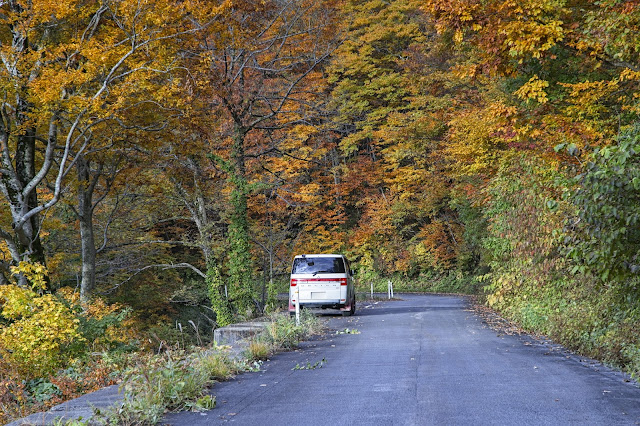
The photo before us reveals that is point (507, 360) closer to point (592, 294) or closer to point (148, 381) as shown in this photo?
point (592, 294)

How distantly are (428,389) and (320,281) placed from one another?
1206 cm

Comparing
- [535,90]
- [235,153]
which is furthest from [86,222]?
[535,90]

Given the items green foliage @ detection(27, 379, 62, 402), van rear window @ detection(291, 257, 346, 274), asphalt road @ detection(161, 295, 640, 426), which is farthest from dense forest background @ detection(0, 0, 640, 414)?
van rear window @ detection(291, 257, 346, 274)

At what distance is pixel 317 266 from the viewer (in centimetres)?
2020

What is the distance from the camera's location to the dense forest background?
11219 millimetres

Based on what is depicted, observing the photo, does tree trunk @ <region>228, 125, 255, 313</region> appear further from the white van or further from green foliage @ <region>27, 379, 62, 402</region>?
green foliage @ <region>27, 379, 62, 402</region>

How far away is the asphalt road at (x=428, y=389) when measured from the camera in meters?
6.51

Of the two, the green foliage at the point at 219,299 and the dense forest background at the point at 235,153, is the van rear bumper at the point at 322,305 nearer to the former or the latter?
the dense forest background at the point at 235,153

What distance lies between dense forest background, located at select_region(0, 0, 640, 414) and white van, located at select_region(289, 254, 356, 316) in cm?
410

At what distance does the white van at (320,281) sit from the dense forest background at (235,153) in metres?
4.10

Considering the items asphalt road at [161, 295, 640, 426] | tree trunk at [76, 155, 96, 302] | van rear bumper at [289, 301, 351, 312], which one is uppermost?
tree trunk at [76, 155, 96, 302]

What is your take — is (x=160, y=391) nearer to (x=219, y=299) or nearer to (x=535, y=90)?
(x=535, y=90)

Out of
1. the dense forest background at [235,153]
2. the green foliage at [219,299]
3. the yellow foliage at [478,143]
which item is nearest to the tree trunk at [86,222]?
the dense forest background at [235,153]

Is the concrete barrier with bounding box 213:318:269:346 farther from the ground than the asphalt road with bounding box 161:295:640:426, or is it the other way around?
the concrete barrier with bounding box 213:318:269:346
